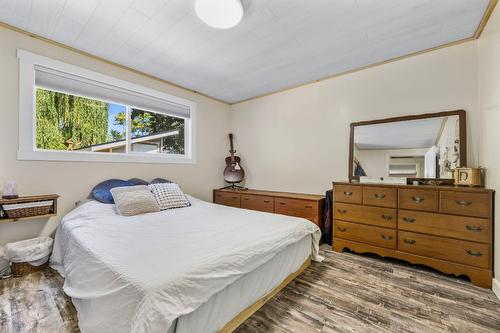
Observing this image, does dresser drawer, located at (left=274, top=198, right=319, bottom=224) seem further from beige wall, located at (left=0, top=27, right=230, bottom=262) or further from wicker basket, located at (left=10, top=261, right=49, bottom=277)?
wicker basket, located at (left=10, top=261, right=49, bottom=277)

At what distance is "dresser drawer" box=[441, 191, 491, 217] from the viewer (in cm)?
196

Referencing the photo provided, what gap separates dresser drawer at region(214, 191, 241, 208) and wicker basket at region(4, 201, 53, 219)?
2389mm

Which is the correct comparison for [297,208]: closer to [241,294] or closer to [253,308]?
[253,308]

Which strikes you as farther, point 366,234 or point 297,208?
point 297,208

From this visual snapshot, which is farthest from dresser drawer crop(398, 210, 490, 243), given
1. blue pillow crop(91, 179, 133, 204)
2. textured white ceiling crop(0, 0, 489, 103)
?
blue pillow crop(91, 179, 133, 204)

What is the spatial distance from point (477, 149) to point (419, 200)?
2.72 feet

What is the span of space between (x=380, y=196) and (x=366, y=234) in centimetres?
48

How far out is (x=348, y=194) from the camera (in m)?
2.72

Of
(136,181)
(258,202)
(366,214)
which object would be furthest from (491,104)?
(136,181)

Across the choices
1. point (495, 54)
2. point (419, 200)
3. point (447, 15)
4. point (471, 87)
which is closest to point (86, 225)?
point (419, 200)

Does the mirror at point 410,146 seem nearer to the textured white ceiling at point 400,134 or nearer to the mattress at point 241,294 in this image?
the textured white ceiling at point 400,134

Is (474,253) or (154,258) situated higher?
(154,258)

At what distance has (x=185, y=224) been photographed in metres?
2.06

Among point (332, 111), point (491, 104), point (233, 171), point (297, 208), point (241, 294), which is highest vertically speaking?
point (332, 111)
